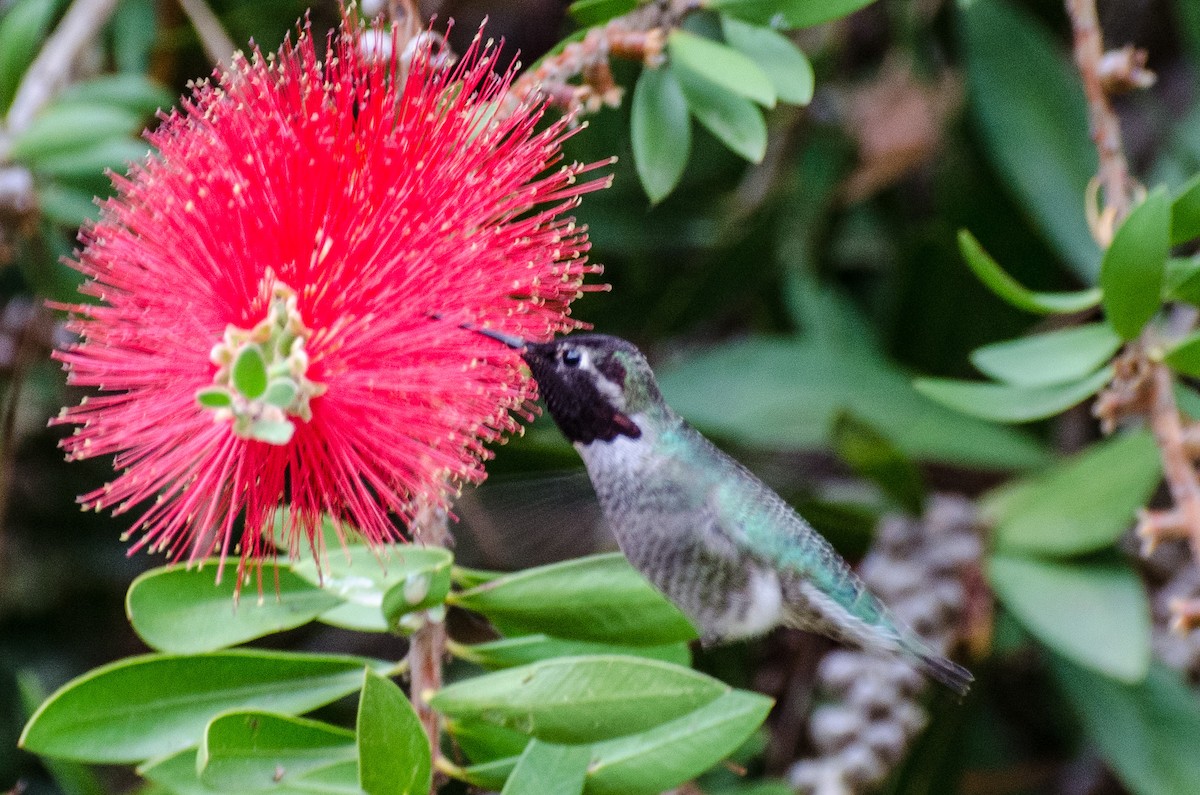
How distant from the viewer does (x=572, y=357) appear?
110 centimetres

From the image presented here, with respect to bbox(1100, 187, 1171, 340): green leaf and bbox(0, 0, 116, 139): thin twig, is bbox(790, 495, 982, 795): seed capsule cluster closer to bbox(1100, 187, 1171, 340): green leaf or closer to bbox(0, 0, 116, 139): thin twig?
bbox(1100, 187, 1171, 340): green leaf

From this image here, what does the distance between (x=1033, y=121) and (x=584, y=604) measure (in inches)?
45.4

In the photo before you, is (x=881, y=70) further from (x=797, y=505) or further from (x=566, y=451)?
(x=566, y=451)

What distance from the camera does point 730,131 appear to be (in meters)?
1.16

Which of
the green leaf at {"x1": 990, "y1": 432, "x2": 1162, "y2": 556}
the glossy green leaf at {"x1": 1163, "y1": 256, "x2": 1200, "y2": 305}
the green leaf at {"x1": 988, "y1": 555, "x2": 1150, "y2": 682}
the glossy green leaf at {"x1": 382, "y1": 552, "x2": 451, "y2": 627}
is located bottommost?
the green leaf at {"x1": 988, "y1": 555, "x2": 1150, "y2": 682}

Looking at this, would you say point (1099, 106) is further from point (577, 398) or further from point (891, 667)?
point (891, 667)

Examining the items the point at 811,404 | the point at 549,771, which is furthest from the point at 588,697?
the point at 811,404

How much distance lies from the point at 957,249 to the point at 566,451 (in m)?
0.85

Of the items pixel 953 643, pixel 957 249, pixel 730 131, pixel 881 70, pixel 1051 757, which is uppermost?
pixel 730 131

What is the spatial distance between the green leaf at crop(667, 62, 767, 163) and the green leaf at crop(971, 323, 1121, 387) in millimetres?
307

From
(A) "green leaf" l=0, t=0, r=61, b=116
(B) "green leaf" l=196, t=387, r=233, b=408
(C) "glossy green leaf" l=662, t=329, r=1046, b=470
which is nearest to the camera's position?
(B) "green leaf" l=196, t=387, r=233, b=408

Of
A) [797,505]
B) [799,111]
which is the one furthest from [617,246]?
[797,505]

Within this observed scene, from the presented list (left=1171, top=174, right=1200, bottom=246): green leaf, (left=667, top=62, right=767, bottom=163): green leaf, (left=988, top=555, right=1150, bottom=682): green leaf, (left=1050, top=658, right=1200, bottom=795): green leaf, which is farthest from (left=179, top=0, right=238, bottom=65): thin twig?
(left=1050, top=658, right=1200, bottom=795): green leaf

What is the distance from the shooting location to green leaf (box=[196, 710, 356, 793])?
3.05 ft
